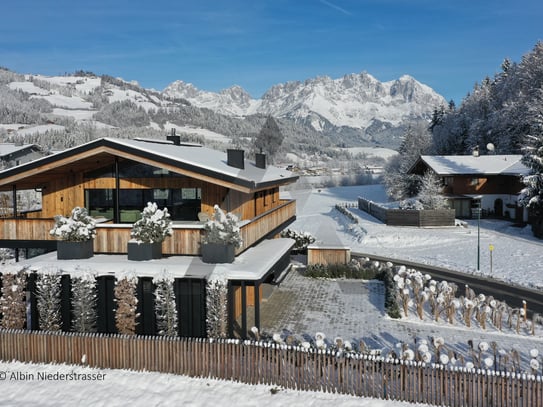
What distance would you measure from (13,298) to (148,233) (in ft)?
13.3

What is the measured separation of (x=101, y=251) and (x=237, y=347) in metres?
6.58

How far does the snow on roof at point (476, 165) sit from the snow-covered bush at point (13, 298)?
3890cm

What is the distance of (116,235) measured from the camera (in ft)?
48.3

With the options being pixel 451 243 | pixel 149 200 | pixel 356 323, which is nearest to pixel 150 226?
pixel 149 200

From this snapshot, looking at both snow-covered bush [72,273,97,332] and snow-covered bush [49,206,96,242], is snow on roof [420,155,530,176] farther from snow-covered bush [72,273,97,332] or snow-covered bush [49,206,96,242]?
snow-covered bush [72,273,97,332]

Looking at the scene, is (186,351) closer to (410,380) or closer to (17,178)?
(410,380)

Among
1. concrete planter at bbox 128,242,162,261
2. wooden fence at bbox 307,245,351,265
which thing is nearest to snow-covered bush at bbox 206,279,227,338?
concrete planter at bbox 128,242,162,261

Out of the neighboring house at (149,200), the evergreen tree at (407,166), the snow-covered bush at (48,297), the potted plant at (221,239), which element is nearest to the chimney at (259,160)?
→ the neighboring house at (149,200)

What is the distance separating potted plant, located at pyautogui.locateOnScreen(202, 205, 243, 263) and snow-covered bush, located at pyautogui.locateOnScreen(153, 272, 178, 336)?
1.52 metres

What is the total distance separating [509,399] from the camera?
9.32 meters

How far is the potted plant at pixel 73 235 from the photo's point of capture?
1401 cm

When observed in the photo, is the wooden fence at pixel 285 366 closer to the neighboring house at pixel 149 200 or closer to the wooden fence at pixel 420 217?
the neighboring house at pixel 149 200

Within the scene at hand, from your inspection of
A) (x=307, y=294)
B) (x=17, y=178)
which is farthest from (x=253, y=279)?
(x=17, y=178)

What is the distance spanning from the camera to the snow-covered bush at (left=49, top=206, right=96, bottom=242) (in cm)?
1397
